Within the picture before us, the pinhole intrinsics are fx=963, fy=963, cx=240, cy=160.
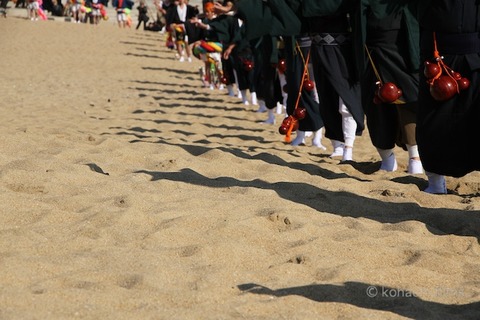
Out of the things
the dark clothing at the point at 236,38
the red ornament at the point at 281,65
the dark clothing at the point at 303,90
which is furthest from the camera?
the dark clothing at the point at 236,38

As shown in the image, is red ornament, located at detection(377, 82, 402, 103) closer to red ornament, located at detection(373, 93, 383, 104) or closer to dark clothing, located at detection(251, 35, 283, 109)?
red ornament, located at detection(373, 93, 383, 104)

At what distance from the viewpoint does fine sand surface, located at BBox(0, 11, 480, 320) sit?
387 centimetres

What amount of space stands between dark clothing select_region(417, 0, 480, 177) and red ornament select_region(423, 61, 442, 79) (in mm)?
89

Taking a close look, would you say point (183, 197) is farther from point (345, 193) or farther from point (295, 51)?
point (295, 51)

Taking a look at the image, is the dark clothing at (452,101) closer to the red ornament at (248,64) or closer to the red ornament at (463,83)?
the red ornament at (463,83)

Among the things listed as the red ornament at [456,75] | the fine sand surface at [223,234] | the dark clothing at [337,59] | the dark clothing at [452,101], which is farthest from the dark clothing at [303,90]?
the red ornament at [456,75]

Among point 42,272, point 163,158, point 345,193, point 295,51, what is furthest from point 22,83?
point 42,272

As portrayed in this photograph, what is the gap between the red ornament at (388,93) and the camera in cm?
683

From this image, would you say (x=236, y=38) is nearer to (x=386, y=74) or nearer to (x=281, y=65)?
(x=281, y=65)


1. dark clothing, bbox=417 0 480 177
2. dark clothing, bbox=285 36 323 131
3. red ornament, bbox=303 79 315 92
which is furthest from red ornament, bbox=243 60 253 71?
dark clothing, bbox=417 0 480 177

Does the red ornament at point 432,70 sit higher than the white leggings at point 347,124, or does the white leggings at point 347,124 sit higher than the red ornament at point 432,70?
the red ornament at point 432,70

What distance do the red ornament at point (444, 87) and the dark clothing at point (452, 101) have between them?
0.28 feet

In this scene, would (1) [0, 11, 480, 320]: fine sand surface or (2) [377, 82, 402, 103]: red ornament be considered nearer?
(1) [0, 11, 480, 320]: fine sand surface

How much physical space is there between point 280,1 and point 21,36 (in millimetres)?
23291
